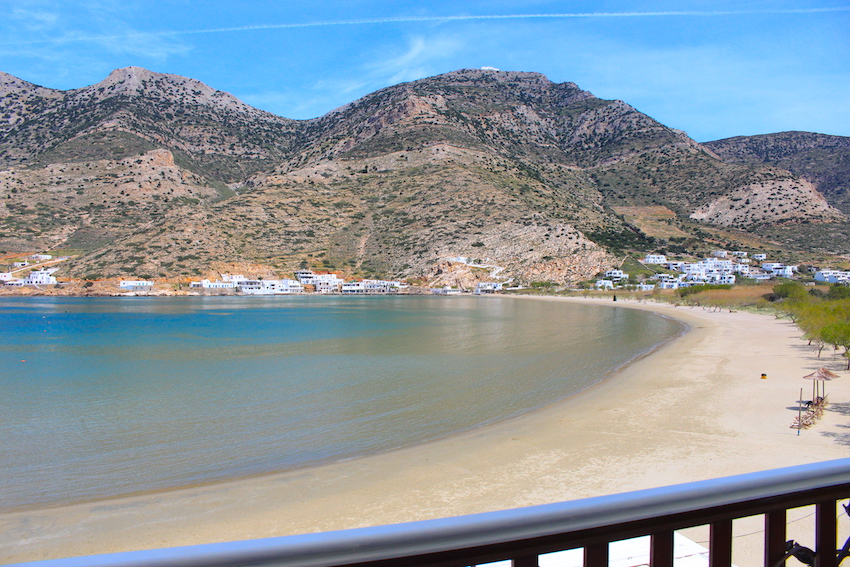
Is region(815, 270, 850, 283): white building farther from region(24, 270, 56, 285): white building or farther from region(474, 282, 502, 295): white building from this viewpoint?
region(24, 270, 56, 285): white building

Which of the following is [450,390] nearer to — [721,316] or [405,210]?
[721,316]

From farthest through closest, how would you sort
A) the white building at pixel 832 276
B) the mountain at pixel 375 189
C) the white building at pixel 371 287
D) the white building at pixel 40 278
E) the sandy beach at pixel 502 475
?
the white building at pixel 371 287
the mountain at pixel 375 189
the white building at pixel 40 278
the white building at pixel 832 276
the sandy beach at pixel 502 475

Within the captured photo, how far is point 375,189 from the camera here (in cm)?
9725

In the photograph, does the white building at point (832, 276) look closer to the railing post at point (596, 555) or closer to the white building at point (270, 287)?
the white building at point (270, 287)

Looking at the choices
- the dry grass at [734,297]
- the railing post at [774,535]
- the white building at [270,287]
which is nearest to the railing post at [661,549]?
the railing post at [774,535]

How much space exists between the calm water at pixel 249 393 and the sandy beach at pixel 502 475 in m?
1.02

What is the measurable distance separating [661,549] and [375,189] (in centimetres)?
9810

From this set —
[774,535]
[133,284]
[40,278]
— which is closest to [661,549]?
[774,535]

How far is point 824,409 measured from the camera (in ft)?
37.9

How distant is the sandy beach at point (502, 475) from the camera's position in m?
7.12

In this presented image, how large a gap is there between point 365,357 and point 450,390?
855cm

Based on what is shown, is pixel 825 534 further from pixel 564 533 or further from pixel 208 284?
pixel 208 284

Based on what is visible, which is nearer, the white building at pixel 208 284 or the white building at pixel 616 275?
the white building at pixel 616 275

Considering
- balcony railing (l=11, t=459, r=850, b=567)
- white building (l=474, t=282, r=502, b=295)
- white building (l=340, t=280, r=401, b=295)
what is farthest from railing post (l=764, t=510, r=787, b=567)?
white building (l=340, t=280, r=401, b=295)
